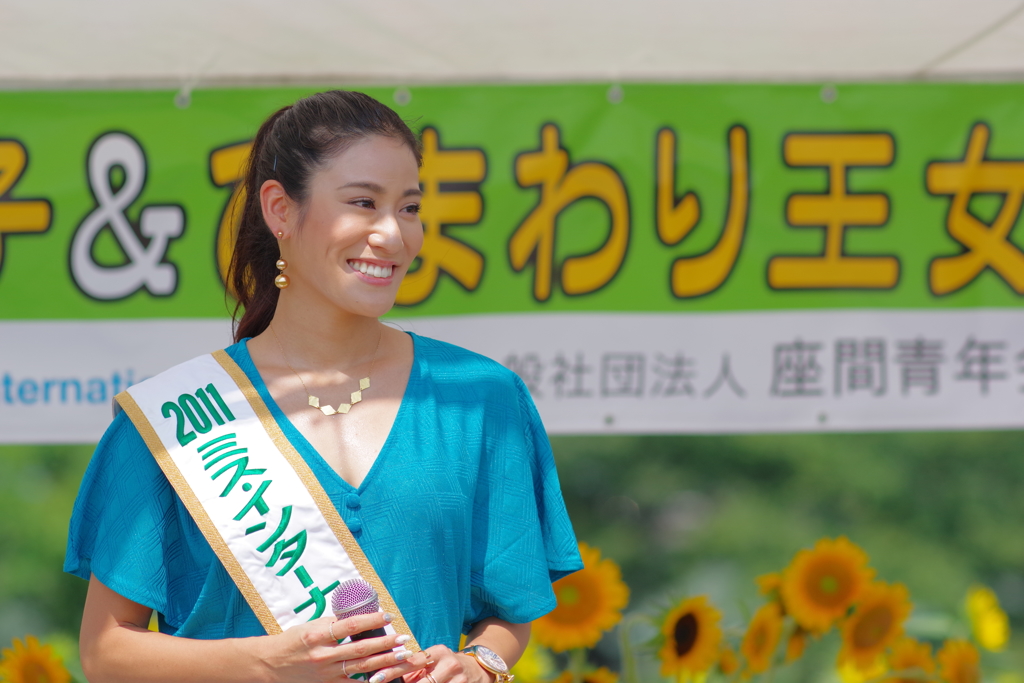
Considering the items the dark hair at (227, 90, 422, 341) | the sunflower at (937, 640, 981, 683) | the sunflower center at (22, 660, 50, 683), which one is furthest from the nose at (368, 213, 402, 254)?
the sunflower at (937, 640, 981, 683)

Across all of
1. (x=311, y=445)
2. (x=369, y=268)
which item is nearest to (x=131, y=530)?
(x=311, y=445)

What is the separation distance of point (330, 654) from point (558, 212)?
1.87m

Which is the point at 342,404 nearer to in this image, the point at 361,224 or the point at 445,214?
the point at 361,224

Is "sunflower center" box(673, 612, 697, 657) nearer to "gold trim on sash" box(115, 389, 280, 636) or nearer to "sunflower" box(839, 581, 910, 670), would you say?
"sunflower" box(839, 581, 910, 670)

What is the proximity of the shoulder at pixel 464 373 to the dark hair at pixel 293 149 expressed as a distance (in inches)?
10.9

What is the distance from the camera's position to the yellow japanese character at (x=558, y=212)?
2.86 m

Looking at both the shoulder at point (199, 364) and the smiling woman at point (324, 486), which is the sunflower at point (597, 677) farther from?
the shoulder at point (199, 364)

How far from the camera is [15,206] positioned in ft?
9.17

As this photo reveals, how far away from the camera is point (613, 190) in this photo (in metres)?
2.86

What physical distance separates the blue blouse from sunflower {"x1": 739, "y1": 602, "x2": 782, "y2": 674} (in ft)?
5.50

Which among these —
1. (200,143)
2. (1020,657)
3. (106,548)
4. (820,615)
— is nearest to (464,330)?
(200,143)

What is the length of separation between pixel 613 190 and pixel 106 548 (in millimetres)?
1909

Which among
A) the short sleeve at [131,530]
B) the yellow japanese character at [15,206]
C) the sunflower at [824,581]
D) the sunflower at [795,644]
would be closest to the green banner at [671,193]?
the yellow japanese character at [15,206]

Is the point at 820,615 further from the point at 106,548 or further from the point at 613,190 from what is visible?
the point at 106,548
